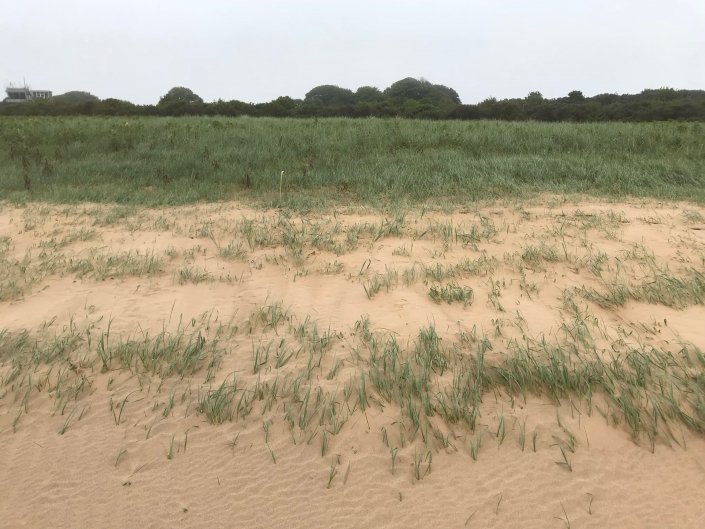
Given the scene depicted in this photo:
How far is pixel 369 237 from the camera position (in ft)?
15.6

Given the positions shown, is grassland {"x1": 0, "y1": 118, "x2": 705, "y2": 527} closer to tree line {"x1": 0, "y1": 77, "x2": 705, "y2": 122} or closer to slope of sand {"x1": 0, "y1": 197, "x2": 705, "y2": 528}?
slope of sand {"x1": 0, "y1": 197, "x2": 705, "y2": 528}

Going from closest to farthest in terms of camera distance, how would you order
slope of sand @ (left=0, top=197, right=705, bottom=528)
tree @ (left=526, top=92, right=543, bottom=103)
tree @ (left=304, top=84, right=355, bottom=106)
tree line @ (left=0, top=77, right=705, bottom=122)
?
1. slope of sand @ (left=0, top=197, right=705, bottom=528)
2. tree line @ (left=0, top=77, right=705, bottom=122)
3. tree @ (left=526, top=92, right=543, bottom=103)
4. tree @ (left=304, top=84, right=355, bottom=106)

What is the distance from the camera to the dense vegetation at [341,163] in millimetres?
6871

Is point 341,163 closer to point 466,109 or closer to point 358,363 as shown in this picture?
point 358,363

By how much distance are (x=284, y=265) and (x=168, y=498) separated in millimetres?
2427

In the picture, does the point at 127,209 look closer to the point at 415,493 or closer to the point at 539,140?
the point at 415,493

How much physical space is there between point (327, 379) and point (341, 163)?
637cm

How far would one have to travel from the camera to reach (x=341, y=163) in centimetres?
845

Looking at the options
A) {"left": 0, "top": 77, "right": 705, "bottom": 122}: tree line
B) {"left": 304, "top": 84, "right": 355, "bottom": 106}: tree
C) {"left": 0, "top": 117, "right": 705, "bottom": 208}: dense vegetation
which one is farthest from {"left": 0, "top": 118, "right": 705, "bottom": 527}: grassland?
{"left": 304, "top": 84, "right": 355, "bottom": 106}: tree

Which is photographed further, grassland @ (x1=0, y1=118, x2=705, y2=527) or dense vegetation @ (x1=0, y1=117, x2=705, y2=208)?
dense vegetation @ (x1=0, y1=117, x2=705, y2=208)

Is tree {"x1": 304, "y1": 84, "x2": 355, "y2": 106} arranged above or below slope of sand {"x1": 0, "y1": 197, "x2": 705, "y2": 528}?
above

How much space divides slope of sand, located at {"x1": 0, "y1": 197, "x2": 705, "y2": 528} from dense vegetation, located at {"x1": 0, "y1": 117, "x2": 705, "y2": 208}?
1.99 m

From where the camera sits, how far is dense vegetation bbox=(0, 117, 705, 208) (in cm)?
687

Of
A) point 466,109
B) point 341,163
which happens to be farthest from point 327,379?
point 466,109
